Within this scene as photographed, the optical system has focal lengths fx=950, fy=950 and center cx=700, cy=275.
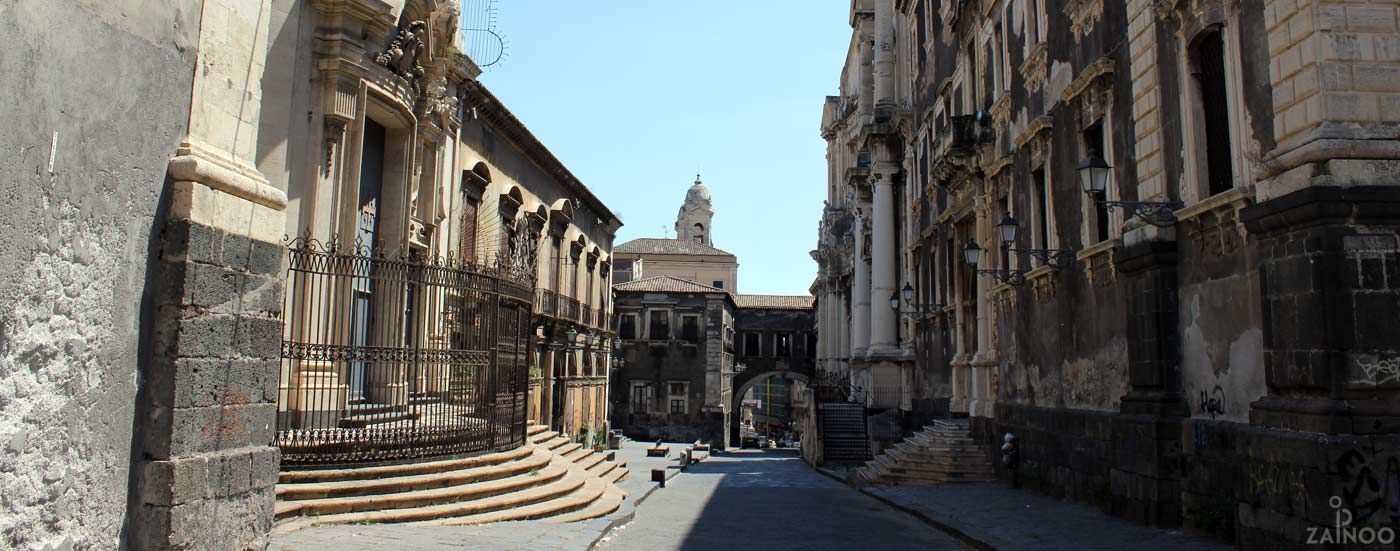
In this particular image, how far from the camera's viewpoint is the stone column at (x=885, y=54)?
3095 cm

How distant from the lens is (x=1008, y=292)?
1702 centimetres

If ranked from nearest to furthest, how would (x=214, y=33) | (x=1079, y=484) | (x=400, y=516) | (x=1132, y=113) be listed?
1. (x=214, y=33)
2. (x=400, y=516)
3. (x=1132, y=113)
4. (x=1079, y=484)

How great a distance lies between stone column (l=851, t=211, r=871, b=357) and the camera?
32.8 m

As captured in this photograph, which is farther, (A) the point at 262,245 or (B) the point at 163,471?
(A) the point at 262,245

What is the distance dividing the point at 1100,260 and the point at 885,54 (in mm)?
19823

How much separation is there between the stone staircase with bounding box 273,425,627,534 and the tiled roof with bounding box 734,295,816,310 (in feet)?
152

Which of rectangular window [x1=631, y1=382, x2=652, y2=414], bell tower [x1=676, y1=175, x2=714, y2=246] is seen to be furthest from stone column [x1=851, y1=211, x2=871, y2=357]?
bell tower [x1=676, y1=175, x2=714, y2=246]

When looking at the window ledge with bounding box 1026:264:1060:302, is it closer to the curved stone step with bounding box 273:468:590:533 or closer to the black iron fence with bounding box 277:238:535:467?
the curved stone step with bounding box 273:468:590:533

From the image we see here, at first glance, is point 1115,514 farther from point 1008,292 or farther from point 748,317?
point 748,317

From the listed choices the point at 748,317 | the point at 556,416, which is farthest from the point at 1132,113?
the point at 748,317

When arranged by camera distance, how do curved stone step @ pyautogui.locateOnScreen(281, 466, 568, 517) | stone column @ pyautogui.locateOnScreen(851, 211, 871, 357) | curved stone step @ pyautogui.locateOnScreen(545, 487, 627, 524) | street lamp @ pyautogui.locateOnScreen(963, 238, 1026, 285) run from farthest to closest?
1. stone column @ pyautogui.locateOnScreen(851, 211, 871, 357)
2. street lamp @ pyautogui.locateOnScreen(963, 238, 1026, 285)
3. curved stone step @ pyautogui.locateOnScreen(545, 487, 627, 524)
4. curved stone step @ pyautogui.locateOnScreen(281, 466, 568, 517)

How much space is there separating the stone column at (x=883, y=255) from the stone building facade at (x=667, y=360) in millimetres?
21016

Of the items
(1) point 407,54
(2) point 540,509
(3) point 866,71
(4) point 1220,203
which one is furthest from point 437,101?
(3) point 866,71

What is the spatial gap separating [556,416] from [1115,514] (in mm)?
18030
